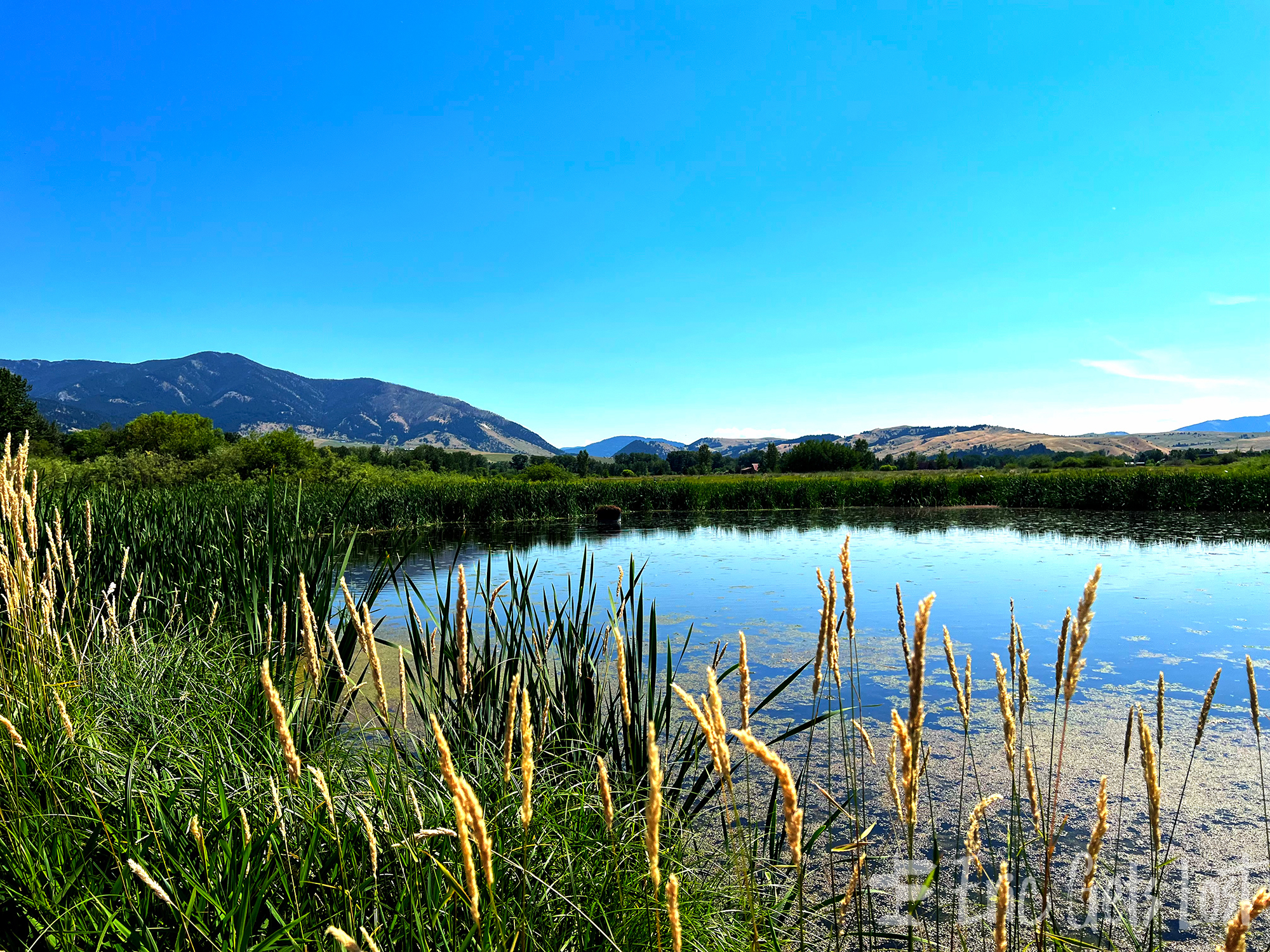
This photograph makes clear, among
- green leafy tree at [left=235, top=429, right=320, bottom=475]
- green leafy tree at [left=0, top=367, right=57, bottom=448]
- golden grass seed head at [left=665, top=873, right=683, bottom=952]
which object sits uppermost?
green leafy tree at [left=0, top=367, right=57, bottom=448]

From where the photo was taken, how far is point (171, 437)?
45375 millimetres

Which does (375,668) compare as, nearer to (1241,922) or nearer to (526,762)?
(526,762)

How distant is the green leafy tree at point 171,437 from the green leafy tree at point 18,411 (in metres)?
4.81

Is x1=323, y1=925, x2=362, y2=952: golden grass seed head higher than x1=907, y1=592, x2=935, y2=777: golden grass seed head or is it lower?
lower

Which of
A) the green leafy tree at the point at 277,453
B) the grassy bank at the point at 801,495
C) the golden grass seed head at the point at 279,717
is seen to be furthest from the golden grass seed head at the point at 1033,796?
the green leafy tree at the point at 277,453

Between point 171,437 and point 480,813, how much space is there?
179 ft

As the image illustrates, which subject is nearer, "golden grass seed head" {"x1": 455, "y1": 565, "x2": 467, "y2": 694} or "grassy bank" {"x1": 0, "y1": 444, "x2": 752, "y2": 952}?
"grassy bank" {"x1": 0, "y1": 444, "x2": 752, "y2": 952}

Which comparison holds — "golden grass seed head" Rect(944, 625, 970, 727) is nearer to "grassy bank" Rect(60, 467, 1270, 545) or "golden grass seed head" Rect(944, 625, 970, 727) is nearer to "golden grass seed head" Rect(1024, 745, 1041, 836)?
"golden grass seed head" Rect(1024, 745, 1041, 836)

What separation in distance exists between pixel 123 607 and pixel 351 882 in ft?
13.1

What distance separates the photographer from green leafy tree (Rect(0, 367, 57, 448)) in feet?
139

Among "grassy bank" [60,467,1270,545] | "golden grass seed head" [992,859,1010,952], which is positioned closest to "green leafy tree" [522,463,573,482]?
"grassy bank" [60,467,1270,545]

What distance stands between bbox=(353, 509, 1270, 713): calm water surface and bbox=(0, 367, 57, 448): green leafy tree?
3892 cm

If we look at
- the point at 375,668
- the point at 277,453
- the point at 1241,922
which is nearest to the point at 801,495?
the point at 277,453

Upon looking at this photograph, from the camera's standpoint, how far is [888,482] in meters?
36.5
